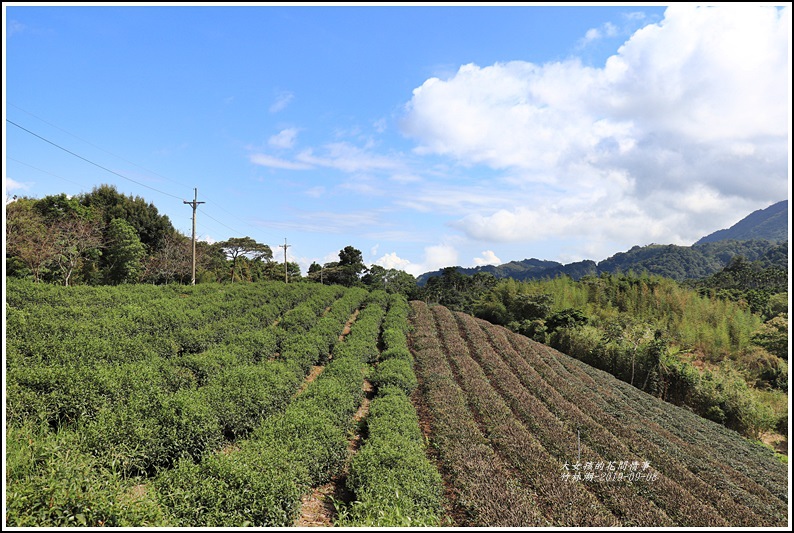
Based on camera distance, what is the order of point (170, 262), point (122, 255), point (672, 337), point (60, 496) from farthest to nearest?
point (170, 262), point (122, 255), point (672, 337), point (60, 496)

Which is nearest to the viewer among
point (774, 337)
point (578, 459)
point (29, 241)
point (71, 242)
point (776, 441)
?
point (578, 459)

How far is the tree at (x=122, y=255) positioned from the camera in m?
29.2

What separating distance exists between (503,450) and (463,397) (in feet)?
10.8

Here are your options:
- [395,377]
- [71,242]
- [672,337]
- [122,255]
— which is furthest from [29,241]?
[672,337]

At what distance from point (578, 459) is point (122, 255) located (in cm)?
3340

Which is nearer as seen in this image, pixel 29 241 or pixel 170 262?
pixel 29 241

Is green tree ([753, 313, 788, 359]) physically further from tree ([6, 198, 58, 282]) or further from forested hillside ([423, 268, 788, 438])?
tree ([6, 198, 58, 282])

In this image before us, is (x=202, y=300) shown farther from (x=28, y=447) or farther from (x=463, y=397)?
(x=28, y=447)

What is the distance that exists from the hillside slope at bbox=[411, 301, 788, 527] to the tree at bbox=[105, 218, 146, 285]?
85.6 ft

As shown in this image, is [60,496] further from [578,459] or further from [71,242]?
[71,242]

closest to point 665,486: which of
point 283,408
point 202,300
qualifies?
point 283,408

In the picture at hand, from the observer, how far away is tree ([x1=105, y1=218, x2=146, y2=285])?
29219mm

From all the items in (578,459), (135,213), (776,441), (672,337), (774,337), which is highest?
(135,213)

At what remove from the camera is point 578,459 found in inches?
322
